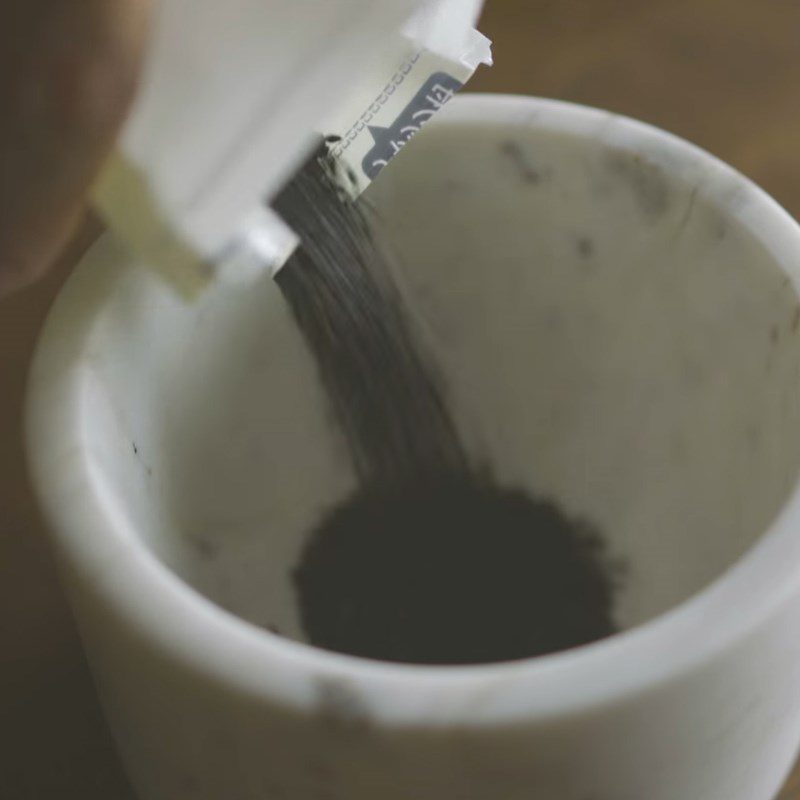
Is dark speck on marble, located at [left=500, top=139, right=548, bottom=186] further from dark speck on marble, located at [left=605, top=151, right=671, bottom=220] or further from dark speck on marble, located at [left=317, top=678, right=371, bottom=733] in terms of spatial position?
dark speck on marble, located at [left=317, top=678, right=371, bottom=733]

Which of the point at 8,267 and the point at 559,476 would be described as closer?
the point at 8,267

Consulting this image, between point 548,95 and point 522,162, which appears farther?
point 548,95

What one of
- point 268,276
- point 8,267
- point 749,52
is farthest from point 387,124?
point 749,52

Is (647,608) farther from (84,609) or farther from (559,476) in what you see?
(84,609)

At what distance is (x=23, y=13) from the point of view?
26cm

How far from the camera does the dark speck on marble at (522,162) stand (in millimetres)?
492

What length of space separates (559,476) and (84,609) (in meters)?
0.24

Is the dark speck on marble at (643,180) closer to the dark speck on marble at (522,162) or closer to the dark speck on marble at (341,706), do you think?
the dark speck on marble at (522,162)

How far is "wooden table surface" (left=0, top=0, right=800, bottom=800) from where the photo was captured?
0.46m

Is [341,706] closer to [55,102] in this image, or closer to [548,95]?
[55,102]

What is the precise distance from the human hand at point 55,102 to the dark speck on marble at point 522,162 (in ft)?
0.73

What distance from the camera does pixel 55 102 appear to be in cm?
27

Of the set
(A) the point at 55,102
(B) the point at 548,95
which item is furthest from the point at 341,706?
(B) the point at 548,95

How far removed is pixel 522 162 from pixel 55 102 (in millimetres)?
253
